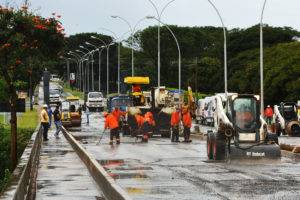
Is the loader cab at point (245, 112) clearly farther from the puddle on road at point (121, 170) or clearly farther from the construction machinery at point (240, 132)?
the puddle on road at point (121, 170)

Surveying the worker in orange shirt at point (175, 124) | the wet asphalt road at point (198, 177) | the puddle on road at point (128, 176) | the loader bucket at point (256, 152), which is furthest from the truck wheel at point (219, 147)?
the worker in orange shirt at point (175, 124)

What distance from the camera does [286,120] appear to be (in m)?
41.1

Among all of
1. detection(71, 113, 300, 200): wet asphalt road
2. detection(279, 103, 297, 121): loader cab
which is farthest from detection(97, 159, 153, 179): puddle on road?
detection(279, 103, 297, 121): loader cab

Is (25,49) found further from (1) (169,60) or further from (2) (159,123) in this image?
(1) (169,60)

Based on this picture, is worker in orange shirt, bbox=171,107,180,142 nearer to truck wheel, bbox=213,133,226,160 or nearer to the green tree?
the green tree

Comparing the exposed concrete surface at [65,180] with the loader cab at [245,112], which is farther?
the loader cab at [245,112]

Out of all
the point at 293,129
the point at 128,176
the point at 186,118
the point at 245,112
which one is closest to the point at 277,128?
the point at 293,129

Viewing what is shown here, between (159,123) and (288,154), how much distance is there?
1523cm

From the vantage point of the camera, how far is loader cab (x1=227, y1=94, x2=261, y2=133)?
21.7 m

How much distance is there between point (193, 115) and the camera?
67.9 meters

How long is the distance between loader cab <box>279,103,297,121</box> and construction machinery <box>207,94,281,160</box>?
19.1 metres

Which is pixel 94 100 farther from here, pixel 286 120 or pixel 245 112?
pixel 245 112

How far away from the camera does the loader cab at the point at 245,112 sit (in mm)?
21656

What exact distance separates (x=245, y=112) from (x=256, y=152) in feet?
5.99
